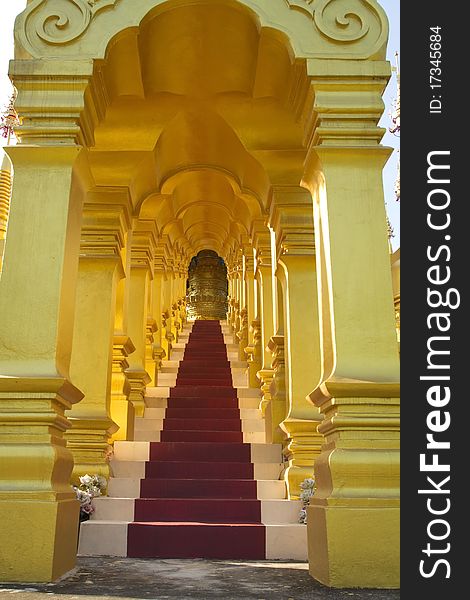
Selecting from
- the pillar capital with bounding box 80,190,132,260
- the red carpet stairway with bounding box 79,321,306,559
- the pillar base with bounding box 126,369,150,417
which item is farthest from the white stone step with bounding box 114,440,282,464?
the pillar capital with bounding box 80,190,132,260

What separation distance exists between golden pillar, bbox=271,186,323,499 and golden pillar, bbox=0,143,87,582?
6.04 ft

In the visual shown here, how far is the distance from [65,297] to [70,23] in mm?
1522

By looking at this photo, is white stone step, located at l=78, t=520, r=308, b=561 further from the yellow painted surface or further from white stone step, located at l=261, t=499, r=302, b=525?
the yellow painted surface

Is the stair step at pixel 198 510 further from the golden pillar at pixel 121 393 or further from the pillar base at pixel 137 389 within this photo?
the pillar base at pixel 137 389

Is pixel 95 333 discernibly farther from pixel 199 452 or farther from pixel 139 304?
pixel 139 304

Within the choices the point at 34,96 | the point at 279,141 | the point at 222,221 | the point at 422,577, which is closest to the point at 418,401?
the point at 422,577

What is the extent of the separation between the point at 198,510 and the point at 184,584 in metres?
1.43

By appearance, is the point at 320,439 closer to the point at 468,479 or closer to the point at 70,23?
the point at 468,479

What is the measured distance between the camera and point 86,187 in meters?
3.76

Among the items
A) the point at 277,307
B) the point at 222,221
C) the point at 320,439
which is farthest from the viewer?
the point at 222,221

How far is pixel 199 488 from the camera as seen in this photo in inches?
183

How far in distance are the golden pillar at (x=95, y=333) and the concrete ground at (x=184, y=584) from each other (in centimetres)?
131

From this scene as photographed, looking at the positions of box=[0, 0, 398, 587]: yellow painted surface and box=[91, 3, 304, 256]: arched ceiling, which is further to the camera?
box=[91, 3, 304, 256]: arched ceiling

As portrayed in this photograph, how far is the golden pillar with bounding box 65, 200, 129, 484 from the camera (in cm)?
479
